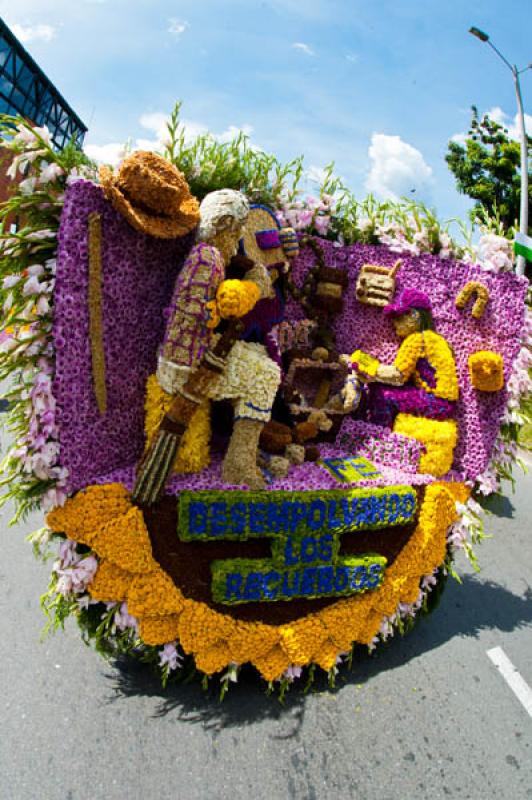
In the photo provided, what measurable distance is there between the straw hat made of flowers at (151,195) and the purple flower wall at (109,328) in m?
0.09

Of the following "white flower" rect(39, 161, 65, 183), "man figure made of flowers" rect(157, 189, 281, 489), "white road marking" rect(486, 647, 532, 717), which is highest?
"white flower" rect(39, 161, 65, 183)

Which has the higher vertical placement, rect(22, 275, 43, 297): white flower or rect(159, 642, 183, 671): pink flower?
rect(22, 275, 43, 297): white flower

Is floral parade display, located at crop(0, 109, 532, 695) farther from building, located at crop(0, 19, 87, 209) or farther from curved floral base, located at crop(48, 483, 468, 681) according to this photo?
building, located at crop(0, 19, 87, 209)

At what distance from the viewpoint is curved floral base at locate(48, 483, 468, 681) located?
7.38 feet

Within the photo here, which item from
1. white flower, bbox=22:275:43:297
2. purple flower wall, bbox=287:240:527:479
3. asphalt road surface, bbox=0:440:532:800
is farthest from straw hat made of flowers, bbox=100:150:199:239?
asphalt road surface, bbox=0:440:532:800

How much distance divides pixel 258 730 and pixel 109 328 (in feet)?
6.25

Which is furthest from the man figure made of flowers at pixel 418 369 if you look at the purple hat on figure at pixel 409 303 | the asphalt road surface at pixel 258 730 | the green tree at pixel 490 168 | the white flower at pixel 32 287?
the green tree at pixel 490 168

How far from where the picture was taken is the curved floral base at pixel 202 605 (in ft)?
7.38

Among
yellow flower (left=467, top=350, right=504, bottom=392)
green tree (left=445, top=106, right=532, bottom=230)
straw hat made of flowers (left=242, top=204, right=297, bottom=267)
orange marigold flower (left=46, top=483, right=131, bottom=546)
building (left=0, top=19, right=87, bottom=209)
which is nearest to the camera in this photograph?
orange marigold flower (left=46, top=483, right=131, bottom=546)

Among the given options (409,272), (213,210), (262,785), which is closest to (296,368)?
(409,272)

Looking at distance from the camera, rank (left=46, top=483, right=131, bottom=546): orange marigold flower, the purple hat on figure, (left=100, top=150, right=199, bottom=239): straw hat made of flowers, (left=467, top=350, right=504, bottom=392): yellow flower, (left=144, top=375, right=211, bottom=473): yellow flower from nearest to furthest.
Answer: (left=100, top=150, right=199, bottom=239): straw hat made of flowers
(left=46, top=483, right=131, bottom=546): orange marigold flower
(left=144, top=375, right=211, bottom=473): yellow flower
(left=467, top=350, right=504, bottom=392): yellow flower
the purple hat on figure

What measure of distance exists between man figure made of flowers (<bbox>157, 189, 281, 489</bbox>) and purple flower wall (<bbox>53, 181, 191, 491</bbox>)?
202 mm

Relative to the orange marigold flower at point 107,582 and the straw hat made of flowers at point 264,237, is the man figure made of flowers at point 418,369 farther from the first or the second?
the orange marigold flower at point 107,582

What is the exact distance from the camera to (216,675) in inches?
105
